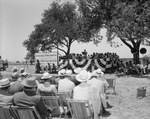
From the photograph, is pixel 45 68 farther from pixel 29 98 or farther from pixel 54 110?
pixel 29 98

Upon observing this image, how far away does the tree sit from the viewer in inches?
666

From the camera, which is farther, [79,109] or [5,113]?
[79,109]

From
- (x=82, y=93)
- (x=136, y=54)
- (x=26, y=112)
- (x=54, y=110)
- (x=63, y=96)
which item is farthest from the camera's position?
(x=136, y=54)

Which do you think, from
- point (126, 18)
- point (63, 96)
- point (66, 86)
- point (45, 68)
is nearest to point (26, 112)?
point (63, 96)

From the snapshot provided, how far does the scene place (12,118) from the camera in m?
4.35

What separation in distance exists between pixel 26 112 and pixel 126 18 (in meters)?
15.2

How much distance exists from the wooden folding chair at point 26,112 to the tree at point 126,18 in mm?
14183

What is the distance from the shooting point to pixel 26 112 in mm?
4062

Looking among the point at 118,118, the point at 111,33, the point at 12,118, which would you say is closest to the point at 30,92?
the point at 12,118

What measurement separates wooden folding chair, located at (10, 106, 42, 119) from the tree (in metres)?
14.2

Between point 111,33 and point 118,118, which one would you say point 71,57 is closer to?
point 111,33

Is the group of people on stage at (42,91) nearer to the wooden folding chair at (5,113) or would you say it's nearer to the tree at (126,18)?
the wooden folding chair at (5,113)

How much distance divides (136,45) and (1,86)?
65.8 ft

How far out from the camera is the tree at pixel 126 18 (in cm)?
1691
